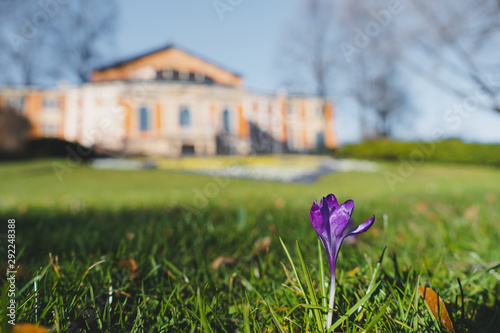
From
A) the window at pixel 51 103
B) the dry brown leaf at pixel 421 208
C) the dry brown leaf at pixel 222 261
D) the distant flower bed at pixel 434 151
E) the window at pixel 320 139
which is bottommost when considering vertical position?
the dry brown leaf at pixel 421 208

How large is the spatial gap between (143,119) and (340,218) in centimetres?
2592

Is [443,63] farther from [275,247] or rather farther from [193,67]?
[193,67]

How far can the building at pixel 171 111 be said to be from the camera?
2428cm

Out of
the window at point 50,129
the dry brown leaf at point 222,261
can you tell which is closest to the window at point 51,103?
the window at point 50,129

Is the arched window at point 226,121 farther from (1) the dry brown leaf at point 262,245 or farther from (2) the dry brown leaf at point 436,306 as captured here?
(2) the dry brown leaf at point 436,306

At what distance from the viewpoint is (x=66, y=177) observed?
9.75 meters

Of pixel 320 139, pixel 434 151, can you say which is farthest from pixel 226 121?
pixel 434 151

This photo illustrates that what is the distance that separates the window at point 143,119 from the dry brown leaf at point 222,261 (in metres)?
24.8

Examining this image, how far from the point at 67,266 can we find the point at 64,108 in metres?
32.5

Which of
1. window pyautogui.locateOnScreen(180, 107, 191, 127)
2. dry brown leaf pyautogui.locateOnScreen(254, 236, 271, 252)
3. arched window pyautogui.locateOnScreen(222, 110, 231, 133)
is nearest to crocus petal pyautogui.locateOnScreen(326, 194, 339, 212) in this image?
dry brown leaf pyautogui.locateOnScreen(254, 236, 271, 252)

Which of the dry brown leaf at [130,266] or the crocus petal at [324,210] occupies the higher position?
the crocus petal at [324,210]

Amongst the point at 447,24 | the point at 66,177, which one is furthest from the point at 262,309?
the point at 66,177

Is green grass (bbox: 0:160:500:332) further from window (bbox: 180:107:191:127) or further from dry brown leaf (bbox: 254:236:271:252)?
window (bbox: 180:107:191:127)

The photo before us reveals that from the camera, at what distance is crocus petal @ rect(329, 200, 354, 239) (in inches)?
22.6
